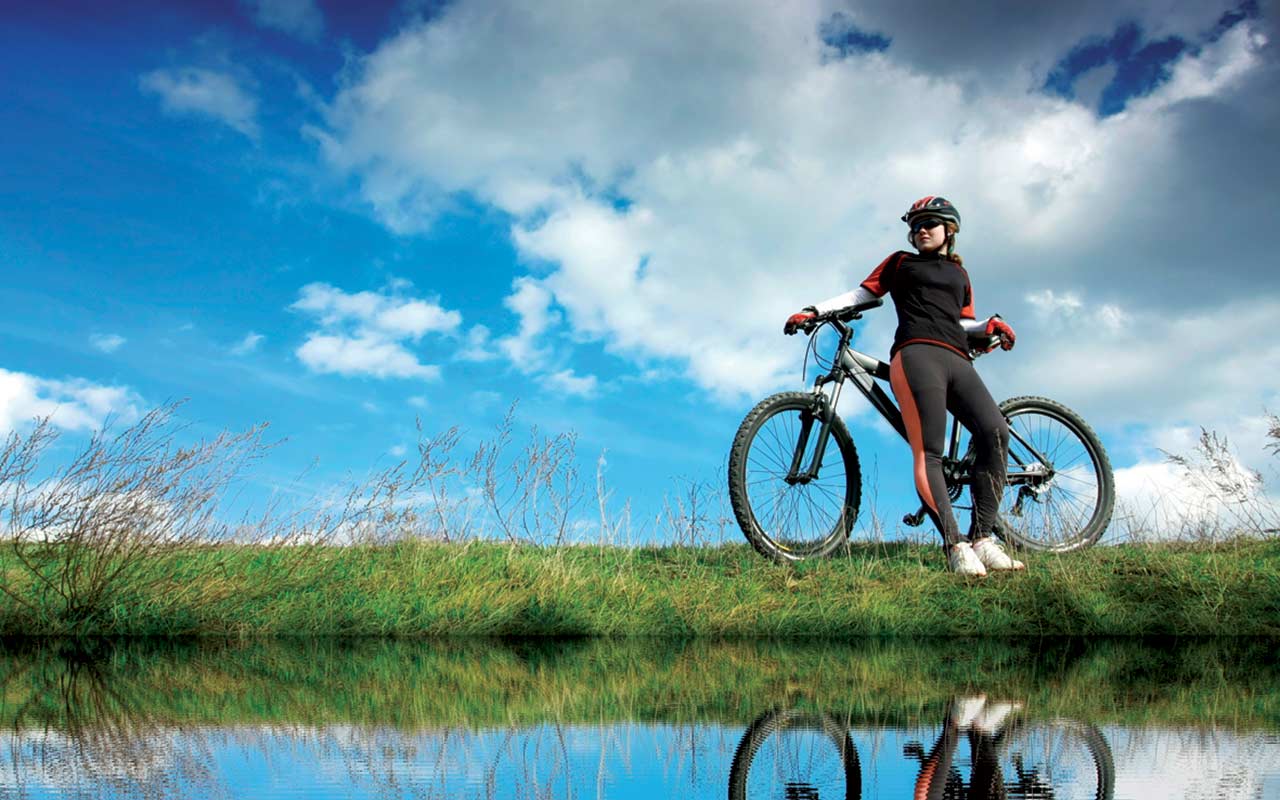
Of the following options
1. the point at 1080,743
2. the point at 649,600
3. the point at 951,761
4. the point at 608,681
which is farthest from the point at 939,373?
the point at 951,761

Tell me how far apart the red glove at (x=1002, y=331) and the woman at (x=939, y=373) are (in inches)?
8.1

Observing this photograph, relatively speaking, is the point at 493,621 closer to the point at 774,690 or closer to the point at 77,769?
the point at 774,690

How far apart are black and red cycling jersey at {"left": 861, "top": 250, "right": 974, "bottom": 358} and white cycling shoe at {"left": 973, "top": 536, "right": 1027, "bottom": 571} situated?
1442mm

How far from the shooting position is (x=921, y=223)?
7.91m

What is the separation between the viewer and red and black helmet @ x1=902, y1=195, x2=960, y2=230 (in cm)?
784

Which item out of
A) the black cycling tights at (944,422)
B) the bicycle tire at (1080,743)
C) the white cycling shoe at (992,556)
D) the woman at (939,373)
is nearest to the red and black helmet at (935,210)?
the woman at (939,373)

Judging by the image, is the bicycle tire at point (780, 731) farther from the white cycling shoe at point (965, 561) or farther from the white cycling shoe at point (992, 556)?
the white cycling shoe at point (992, 556)

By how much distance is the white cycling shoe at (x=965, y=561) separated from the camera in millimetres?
7535

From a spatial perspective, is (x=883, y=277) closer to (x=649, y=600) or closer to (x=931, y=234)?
(x=931, y=234)

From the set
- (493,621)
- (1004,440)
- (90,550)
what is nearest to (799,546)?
(1004,440)

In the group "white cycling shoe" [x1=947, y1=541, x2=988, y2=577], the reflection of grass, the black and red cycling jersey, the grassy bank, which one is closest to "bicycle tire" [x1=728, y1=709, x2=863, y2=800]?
the reflection of grass

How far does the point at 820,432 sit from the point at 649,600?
1.93 meters

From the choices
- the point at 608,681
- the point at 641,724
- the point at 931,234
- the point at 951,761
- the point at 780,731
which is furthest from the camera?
the point at 931,234

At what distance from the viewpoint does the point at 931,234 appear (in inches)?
311
